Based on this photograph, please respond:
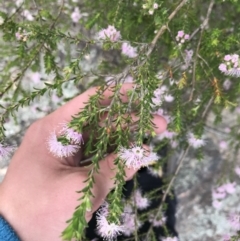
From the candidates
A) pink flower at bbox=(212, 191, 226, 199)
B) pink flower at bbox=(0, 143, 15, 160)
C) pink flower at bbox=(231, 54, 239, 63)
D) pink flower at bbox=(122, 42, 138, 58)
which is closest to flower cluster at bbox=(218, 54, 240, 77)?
pink flower at bbox=(231, 54, 239, 63)

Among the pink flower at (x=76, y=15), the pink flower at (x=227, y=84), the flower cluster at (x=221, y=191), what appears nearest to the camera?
the pink flower at (x=227, y=84)

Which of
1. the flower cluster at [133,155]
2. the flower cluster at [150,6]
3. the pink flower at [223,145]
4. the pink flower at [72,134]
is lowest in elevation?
the pink flower at [223,145]

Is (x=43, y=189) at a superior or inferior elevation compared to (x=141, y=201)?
superior

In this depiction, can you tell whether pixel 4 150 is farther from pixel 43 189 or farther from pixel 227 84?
pixel 227 84

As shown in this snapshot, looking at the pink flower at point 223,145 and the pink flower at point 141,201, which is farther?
the pink flower at point 223,145

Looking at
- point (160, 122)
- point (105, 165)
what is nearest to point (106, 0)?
point (160, 122)

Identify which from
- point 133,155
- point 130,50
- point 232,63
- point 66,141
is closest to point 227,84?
point 130,50

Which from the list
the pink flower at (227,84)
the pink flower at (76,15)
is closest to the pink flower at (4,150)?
the pink flower at (227,84)

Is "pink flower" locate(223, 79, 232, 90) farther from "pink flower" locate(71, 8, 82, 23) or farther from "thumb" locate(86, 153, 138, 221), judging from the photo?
"pink flower" locate(71, 8, 82, 23)

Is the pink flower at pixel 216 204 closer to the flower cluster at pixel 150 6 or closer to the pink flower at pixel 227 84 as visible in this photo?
the pink flower at pixel 227 84
